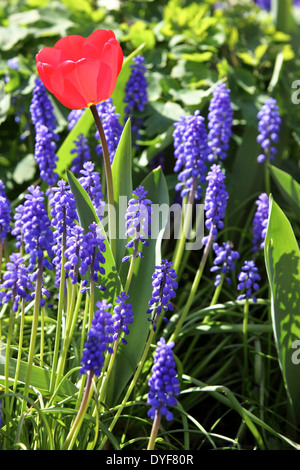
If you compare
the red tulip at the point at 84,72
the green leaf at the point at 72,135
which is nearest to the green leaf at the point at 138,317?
the red tulip at the point at 84,72

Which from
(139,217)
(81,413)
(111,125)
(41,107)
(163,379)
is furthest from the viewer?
(41,107)

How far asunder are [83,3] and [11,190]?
3.92 ft

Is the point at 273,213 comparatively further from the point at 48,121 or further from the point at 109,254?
the point at 48,121

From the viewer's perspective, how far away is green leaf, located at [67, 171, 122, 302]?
6.30 ft

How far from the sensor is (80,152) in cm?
258

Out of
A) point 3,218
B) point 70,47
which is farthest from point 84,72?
point 3,218

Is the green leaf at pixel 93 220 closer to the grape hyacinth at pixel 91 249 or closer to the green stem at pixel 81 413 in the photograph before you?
the grape hyacinth at pixel 91 249

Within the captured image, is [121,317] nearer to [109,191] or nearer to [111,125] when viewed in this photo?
[109,191]

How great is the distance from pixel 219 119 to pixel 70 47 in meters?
0.79

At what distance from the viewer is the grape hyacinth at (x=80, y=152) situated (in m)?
2.53

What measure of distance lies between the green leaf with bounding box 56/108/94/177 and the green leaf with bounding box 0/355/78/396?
0.99 m

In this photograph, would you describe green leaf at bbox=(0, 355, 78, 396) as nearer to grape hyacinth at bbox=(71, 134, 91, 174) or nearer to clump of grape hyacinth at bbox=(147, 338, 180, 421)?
clump of grape hyacinth at bbox=(147, 338, 180, 421)

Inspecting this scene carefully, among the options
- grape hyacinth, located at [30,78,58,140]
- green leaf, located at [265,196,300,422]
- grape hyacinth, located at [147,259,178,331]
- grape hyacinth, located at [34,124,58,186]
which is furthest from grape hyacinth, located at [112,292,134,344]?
grape hyacinth, located at [30,78,58,140]
